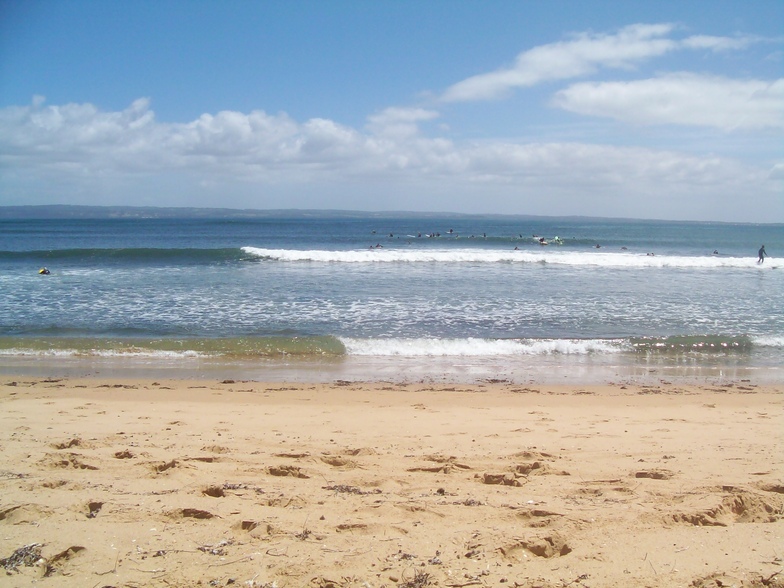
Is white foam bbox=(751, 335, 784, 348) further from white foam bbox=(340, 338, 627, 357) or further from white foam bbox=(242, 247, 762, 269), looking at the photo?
white foam bbox=(242, 247, 762, 269)

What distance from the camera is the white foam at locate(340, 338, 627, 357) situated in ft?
38.4

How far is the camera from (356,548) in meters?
3.46

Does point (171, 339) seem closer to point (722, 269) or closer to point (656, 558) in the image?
point (656, 558)

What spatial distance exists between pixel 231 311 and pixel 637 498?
1291 centimetres

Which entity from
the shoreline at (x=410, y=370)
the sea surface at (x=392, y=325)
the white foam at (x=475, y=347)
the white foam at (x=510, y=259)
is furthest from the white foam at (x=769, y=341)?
the white foam at (x=510, y=259)

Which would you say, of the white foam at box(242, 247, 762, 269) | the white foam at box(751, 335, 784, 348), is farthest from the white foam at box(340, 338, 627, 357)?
the white foam at box(242, 247, 762, 269)

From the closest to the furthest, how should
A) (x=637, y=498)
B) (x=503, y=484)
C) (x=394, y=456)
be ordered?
1. (x=637, y=498)
2. (x=503, y=484)
3. (x=394, y=456)

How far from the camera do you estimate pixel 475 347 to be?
39.3ft

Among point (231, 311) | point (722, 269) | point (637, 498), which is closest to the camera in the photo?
point (637, 498)

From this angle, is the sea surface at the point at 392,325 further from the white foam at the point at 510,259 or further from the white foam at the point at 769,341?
the white foam at the point at 510,259

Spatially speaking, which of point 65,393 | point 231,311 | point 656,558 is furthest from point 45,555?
point 231,311

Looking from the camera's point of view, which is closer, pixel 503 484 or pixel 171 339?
pixel 503 484

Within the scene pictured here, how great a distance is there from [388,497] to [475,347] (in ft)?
26.0

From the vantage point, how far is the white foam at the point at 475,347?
11.7 m
